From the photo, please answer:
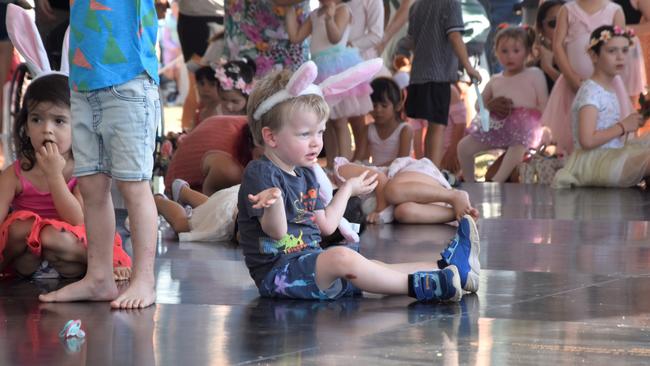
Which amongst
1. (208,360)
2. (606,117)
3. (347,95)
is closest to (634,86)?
(606,117)

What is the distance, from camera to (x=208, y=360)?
3064 millimetres

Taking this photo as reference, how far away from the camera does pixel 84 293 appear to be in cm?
407

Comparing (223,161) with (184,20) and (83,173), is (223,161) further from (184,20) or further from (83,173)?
(184,20)

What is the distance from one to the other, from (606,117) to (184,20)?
451 centimetres

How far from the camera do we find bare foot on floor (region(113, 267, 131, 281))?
4566mm

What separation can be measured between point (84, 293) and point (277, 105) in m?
0.96

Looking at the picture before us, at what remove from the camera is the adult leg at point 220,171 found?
6.83 m

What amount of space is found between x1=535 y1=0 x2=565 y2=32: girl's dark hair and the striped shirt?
70.6 inches

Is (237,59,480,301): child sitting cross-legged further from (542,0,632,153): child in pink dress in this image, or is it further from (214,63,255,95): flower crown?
(542,0,632,153): child in pink dress

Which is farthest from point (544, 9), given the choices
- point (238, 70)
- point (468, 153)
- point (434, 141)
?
point (238, 70)

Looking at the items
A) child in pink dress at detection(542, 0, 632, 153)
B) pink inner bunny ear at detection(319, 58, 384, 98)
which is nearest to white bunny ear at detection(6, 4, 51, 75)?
pink inner bunny ear at detection(319, 58, 384, 98)

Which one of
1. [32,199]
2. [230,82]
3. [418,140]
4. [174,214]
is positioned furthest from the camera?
[418,140]

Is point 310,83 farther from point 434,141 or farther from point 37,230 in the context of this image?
point 434,141

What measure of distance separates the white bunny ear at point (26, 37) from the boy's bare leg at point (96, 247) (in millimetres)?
871
